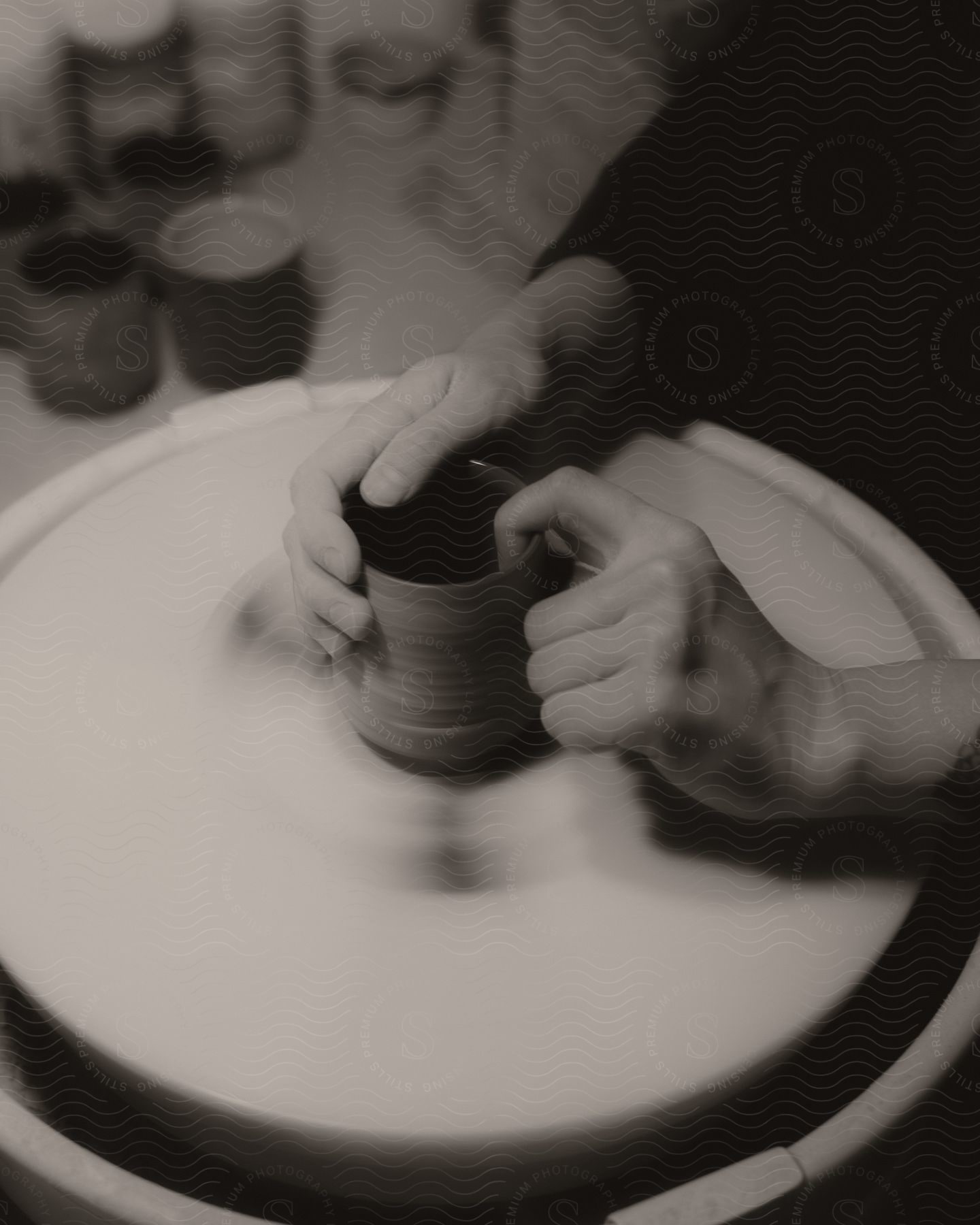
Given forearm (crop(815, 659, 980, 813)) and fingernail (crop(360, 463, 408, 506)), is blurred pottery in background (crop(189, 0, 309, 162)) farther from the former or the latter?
forearm (crop(815, 659, 980, 813))

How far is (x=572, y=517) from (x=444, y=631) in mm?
123

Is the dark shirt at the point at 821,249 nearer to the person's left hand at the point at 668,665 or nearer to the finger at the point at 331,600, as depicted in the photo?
the person's left hand at the point at 668,665

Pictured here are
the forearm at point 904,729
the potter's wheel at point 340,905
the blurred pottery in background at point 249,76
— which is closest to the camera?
the potter's wheel at point 340,905

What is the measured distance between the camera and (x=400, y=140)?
0.69 metres

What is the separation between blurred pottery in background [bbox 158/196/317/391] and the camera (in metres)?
0.68

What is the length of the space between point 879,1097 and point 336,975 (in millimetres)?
260

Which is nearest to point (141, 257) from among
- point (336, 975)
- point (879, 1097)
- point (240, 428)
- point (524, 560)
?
point (240, 428)

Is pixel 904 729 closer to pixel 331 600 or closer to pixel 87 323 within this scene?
pixel 331 600

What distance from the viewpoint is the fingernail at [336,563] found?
49 centimetres

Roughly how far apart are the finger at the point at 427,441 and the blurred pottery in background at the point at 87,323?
239 millimetres

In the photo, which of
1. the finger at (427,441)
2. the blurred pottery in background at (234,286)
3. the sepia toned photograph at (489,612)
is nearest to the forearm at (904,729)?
the sepia toned photograph at (489,612)

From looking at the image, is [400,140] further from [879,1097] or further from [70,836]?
[879,1097]

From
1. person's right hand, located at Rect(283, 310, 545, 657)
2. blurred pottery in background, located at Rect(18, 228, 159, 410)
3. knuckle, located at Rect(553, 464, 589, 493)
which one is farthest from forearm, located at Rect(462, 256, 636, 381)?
blurred pottery in background, located at Rect(18, 228, 159, 410)

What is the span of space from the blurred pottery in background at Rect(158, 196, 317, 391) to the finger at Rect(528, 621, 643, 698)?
320 millimetres
